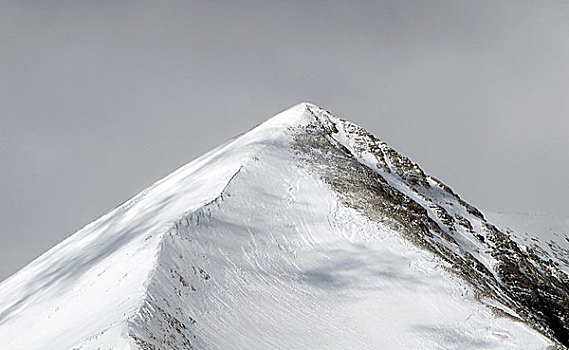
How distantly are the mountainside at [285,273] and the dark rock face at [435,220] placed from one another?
14cm

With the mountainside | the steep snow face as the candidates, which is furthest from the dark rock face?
the steep snow face

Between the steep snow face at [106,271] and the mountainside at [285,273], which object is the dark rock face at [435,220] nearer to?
the mountainside at [285,273]

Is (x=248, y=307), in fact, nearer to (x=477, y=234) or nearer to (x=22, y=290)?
(x=22, y=290)

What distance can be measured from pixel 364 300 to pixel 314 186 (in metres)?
9.17

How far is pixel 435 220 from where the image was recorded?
33.1 meters

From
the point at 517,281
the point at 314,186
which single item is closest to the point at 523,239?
the point at 517,281

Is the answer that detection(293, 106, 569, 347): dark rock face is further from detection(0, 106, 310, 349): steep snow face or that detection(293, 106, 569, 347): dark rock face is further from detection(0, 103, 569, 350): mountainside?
detection(0, 106, 310, 349): steep snow face

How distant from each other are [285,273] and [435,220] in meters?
13.8

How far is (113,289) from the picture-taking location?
1833 cm

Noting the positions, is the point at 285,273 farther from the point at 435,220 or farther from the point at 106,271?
the point at 435,220

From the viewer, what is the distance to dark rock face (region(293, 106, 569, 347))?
27.1 m

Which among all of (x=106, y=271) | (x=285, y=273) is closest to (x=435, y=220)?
(x=285, y=273)

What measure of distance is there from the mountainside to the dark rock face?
0.14 m

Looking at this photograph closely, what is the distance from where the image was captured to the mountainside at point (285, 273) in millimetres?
17516
